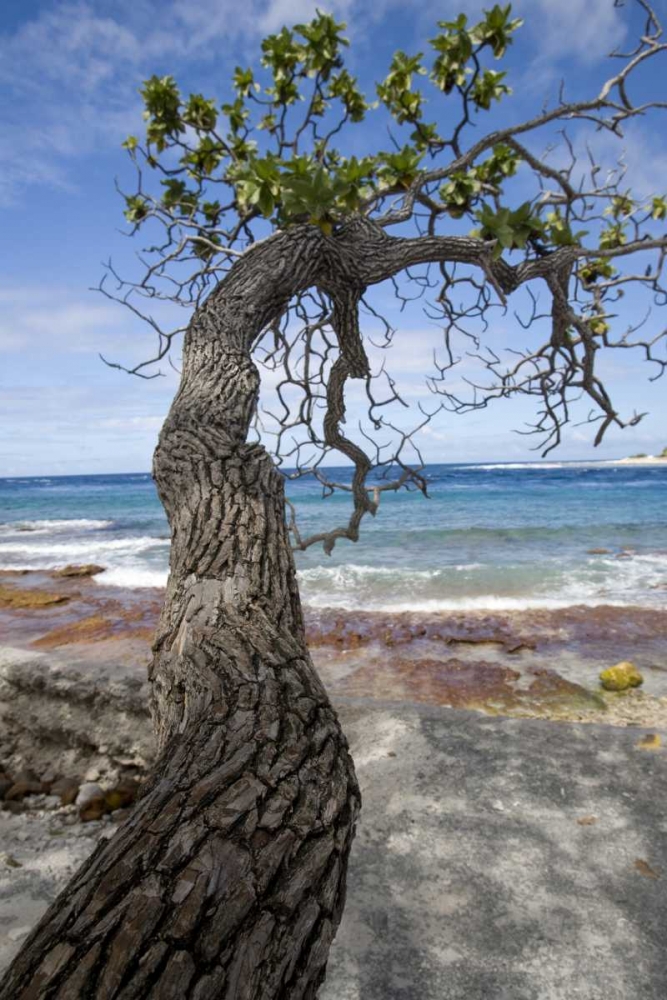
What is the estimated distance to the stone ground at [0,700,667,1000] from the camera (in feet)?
5.46

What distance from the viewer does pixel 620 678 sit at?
5.30 m

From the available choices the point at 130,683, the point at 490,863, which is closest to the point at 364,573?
the point at 130,683

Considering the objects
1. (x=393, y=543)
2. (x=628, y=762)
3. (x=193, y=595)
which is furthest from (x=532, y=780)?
(x=393, y=543)

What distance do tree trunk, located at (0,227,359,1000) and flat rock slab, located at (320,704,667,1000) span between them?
981 mm

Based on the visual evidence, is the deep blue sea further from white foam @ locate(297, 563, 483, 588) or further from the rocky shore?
the rocky shore

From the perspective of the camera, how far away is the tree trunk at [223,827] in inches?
29.0

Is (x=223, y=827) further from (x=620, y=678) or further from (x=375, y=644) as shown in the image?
(x=375, y=644)

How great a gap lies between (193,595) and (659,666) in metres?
5.71

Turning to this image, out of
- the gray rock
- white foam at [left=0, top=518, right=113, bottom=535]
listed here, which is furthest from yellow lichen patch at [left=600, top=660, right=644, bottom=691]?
white foam at [left=0, top=518, right=113, bottom=535]

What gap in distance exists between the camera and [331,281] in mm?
3578

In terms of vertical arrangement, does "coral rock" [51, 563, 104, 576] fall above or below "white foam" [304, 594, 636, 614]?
above

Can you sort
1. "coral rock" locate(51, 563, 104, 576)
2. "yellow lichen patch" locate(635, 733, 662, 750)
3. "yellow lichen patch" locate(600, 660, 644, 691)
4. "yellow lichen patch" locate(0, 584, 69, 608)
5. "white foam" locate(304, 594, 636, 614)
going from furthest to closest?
"coral rock" locate(51, 563, 104, 576) < "yellow lichen patch" locate(0, 584, 69, 608) < "white foam" locate(304, 594, 636, 614) < "yellow lichen patch" locate(600, 660, 644, 691) < "yellow lichen patch" locate(635, 733, 662, 750)

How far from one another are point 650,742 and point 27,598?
911 centimetres

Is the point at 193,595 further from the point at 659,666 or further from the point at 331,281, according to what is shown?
the point at 659,666
